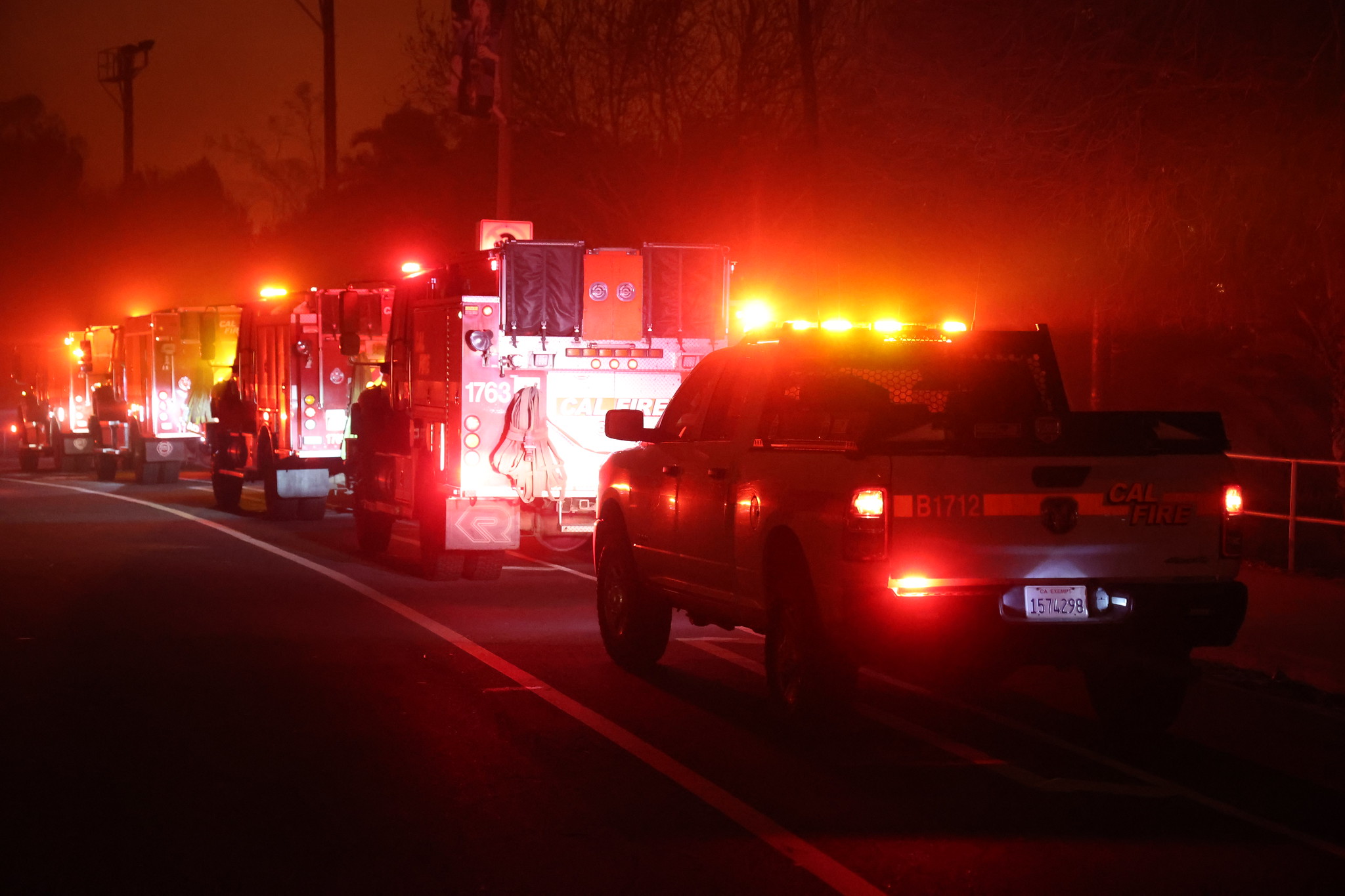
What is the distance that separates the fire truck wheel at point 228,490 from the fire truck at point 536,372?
30.5ft

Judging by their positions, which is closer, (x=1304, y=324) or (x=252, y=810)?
(x=252, y=810)

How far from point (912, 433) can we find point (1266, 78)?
9193 mm

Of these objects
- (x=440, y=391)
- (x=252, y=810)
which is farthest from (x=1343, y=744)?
(x=440, y=391)

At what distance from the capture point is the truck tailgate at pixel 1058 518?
8.18 metres

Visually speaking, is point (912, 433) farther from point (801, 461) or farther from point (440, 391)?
point (440, 391)

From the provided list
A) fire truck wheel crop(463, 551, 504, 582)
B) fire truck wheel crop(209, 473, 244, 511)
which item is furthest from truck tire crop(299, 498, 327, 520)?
fire truck wheel crop(463, 551, 504, 582)

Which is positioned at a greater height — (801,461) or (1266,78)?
(1266,78)

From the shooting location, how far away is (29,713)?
9.62m

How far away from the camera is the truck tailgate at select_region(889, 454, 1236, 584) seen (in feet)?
26.8

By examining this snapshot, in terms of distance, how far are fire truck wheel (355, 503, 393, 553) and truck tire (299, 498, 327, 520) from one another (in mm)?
4696

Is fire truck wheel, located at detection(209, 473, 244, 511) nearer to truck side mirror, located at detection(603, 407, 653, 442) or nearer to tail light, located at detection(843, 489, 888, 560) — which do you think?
truck side mirror, located at detection(603, 407, 653, 442)

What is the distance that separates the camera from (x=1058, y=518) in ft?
27.3

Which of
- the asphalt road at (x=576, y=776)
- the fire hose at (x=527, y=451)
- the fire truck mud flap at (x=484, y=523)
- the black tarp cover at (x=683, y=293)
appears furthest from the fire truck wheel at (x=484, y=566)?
the asphalt road at (x=576, y=776)

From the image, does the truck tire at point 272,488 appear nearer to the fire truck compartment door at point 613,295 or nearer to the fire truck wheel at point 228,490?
the fire truck wheel at point 228,490
